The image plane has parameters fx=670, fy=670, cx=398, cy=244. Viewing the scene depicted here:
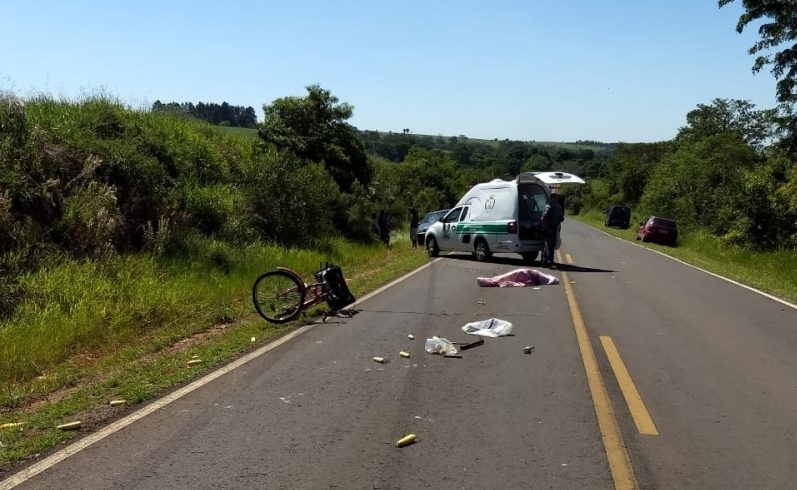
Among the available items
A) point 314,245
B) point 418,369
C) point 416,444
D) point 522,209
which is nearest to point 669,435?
point 416,444

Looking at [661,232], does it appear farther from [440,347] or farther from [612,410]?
[612,410]

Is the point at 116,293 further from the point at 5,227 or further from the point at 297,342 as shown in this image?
the point at 297,342

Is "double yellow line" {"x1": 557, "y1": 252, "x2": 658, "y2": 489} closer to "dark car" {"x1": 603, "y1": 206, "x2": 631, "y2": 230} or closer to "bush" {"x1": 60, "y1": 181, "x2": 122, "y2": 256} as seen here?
"bush" {"x1": 60, "y1": 181, "x2": 122, "y2": 256}

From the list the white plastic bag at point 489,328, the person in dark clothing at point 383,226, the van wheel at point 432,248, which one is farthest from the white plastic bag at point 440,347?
the person in dark clothing at point 383,226

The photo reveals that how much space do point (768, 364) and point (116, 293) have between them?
889 centimetres

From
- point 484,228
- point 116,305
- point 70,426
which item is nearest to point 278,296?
point 116,305

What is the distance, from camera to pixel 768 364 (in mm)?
7594

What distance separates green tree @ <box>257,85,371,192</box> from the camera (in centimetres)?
2767

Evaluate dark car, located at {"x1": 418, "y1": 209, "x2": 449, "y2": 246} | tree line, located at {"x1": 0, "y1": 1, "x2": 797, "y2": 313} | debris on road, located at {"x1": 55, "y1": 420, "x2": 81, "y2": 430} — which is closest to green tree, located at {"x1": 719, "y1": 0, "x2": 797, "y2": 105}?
tree line, located at {"x1": 0, "y1": 1, "x2": 797, "y2": 313}

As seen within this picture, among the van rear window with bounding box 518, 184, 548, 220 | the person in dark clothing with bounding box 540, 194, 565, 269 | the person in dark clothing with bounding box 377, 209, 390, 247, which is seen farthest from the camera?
the person in dark clothing with bounding box 377, 209, 390, 247

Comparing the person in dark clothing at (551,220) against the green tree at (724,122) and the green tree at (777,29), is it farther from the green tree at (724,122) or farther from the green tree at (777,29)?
the green tree at (724,122)

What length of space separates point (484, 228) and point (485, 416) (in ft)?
48.2

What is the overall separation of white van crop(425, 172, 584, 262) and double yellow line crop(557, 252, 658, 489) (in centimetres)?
1003

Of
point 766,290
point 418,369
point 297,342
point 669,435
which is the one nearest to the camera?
point 669,435
